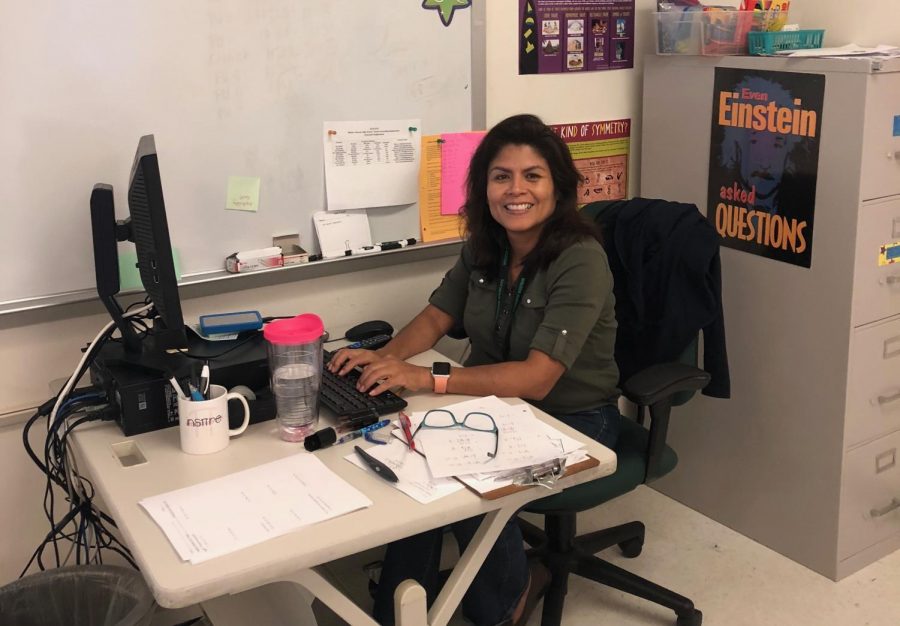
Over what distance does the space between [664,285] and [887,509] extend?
98cm

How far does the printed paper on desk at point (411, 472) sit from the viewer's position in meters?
1.48

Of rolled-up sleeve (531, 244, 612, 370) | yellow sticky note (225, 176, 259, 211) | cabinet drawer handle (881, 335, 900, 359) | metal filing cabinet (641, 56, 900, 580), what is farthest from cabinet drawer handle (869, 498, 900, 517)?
yellow sticky note (225, 176, 259, 211)

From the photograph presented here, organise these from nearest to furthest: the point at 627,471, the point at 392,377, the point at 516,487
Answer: the point at 516,487, the point at 392,377, the point at 627,471

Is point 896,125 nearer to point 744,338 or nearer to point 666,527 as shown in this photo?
point 744,338

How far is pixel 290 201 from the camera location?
2.24m

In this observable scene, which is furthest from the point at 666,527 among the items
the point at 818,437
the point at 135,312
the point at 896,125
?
the point at 135,312

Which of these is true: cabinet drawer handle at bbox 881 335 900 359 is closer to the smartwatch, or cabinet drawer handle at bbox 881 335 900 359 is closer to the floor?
the floor

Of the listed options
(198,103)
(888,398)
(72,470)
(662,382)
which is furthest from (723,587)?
(198,103)

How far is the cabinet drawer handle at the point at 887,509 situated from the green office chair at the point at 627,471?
64cm

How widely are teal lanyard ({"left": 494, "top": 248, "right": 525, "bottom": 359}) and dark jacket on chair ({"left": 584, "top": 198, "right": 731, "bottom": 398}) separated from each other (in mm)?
306

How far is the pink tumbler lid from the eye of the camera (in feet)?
5.60

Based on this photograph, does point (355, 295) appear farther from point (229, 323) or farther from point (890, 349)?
point (890, 349)

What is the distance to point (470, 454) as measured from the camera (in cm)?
159

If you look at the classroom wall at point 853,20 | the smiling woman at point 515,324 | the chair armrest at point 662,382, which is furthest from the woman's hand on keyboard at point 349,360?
the classroom wall at point 853,20
